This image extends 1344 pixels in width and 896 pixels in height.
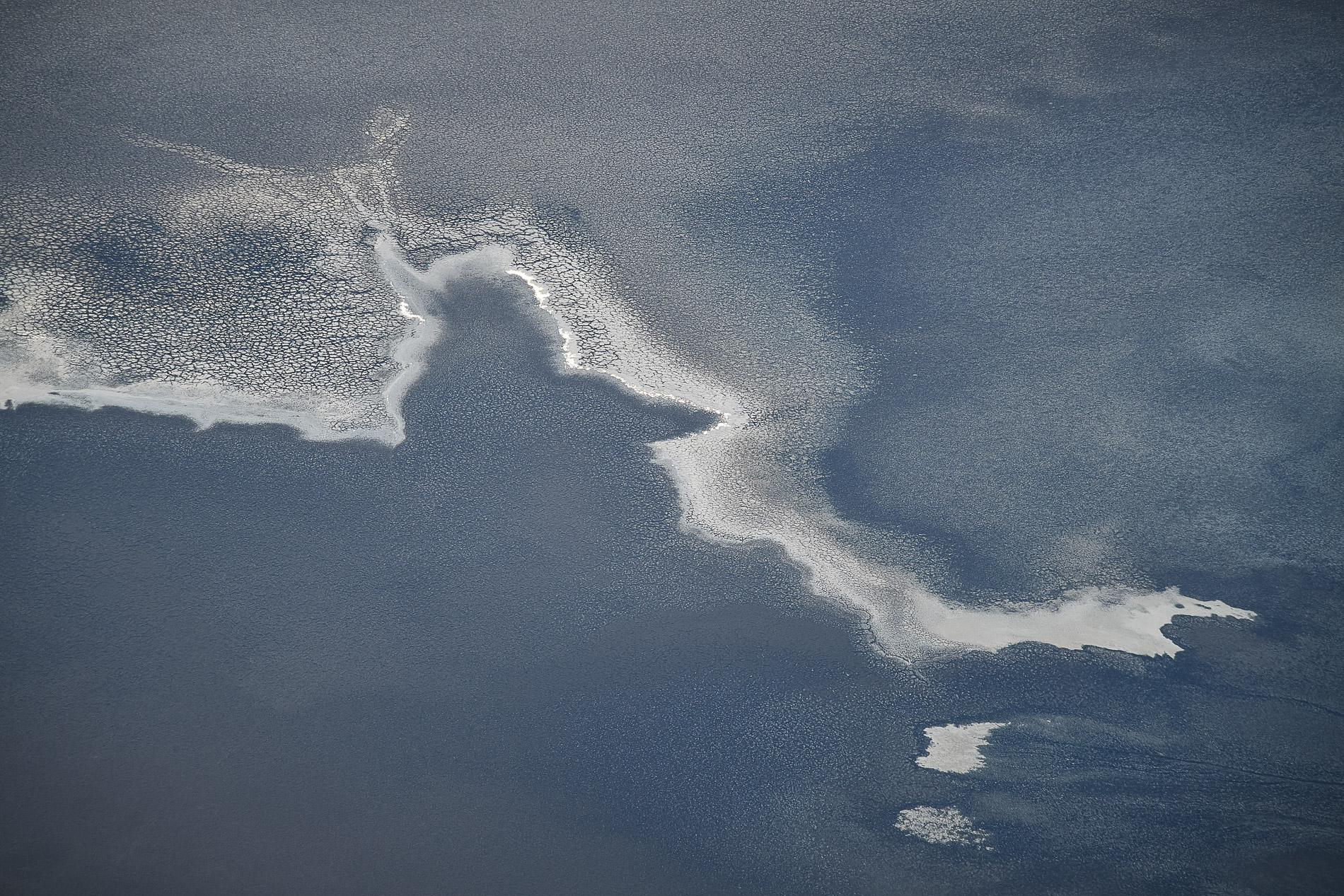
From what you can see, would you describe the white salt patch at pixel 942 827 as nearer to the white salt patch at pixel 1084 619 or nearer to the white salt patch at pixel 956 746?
the white salt patch at pixel 956 746

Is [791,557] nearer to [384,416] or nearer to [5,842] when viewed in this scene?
[384,416]

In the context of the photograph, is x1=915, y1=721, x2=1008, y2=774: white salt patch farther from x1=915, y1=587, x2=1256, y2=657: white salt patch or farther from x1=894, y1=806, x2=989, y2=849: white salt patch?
x1=915, y1=587, x2=1256, y2=657: white salt patch

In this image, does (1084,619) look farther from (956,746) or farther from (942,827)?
(942,827)

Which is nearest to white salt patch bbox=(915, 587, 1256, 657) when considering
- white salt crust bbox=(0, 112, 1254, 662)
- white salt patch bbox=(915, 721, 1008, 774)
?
white salt crust bbox=(0, 112, 1254, 662)

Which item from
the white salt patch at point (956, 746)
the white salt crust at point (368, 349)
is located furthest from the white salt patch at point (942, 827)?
the white salt crust at point (368, 349)

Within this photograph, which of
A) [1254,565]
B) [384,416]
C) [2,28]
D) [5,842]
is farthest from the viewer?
[2,28]

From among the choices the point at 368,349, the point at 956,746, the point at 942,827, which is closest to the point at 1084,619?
the point at 956,746

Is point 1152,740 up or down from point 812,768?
up

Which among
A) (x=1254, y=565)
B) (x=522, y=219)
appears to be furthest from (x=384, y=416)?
(x=1254, y=565)
